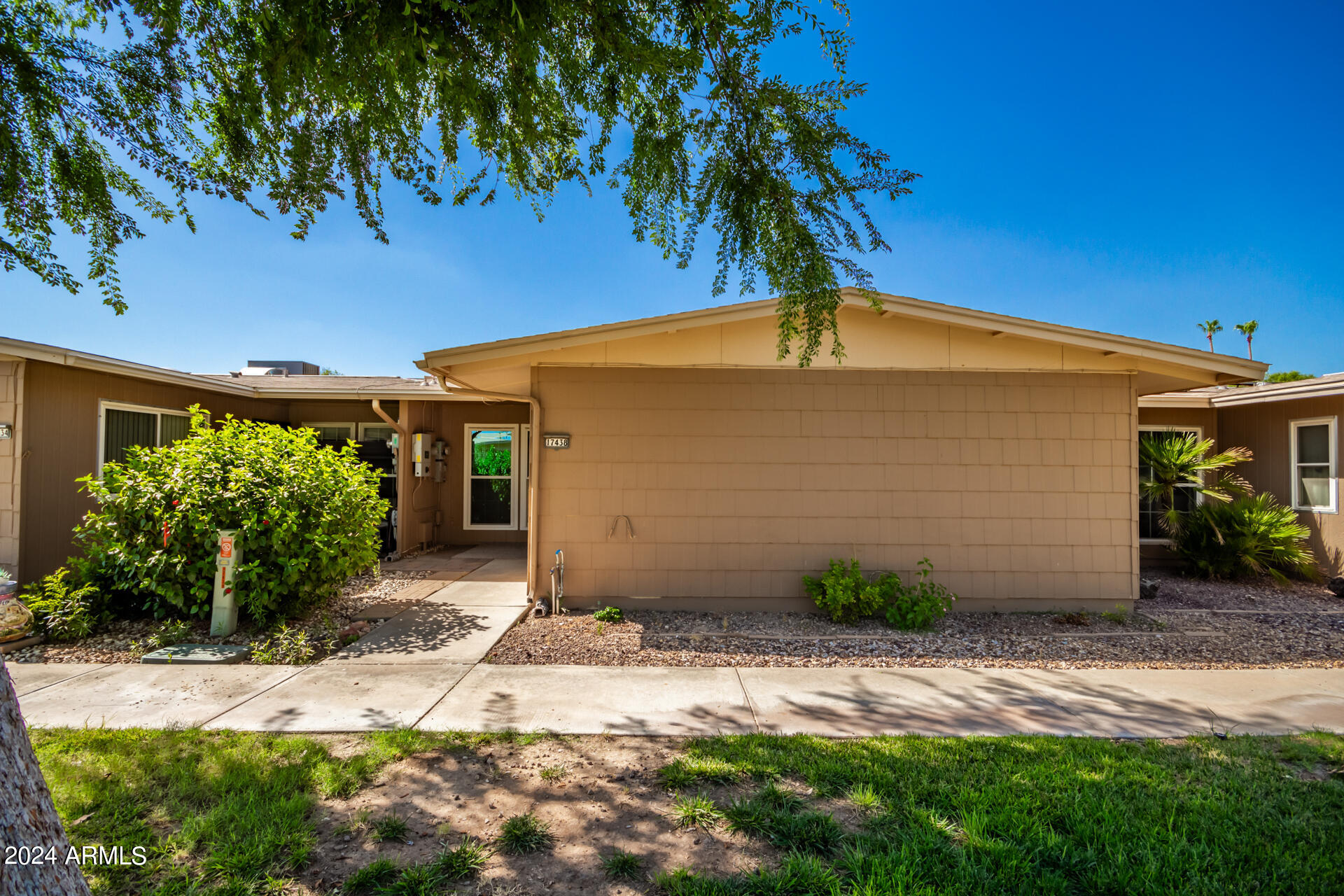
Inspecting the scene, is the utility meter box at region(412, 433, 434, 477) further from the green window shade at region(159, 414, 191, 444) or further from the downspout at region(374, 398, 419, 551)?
the green window shade at region(159, 414, 191, 444)

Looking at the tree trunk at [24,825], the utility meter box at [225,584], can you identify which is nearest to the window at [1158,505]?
the tree trunk at [24,825]

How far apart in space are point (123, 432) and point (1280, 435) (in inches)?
653

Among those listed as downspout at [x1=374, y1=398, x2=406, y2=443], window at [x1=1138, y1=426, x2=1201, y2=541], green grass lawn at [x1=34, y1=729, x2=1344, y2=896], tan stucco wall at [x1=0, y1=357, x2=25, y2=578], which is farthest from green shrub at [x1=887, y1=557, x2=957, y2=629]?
tan stucco wall at [x1=0, y1=357, x2=25, y2=578]

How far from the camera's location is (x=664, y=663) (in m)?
4.79

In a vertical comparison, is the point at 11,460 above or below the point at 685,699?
above

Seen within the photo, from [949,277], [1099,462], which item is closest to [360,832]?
[1099,462]

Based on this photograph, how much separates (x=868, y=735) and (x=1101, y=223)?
14.8 metres

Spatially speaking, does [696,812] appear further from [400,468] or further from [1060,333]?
[400,468]

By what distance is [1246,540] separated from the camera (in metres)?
8.04

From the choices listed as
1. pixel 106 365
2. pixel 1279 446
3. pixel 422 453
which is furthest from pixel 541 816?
pixel 1279 446

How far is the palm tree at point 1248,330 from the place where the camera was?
32.3m

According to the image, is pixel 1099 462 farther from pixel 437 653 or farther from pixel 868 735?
pixel 437 653

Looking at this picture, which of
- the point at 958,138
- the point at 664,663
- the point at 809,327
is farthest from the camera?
the point at 958,138

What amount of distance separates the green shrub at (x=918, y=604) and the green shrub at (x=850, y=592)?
0.34 feet
